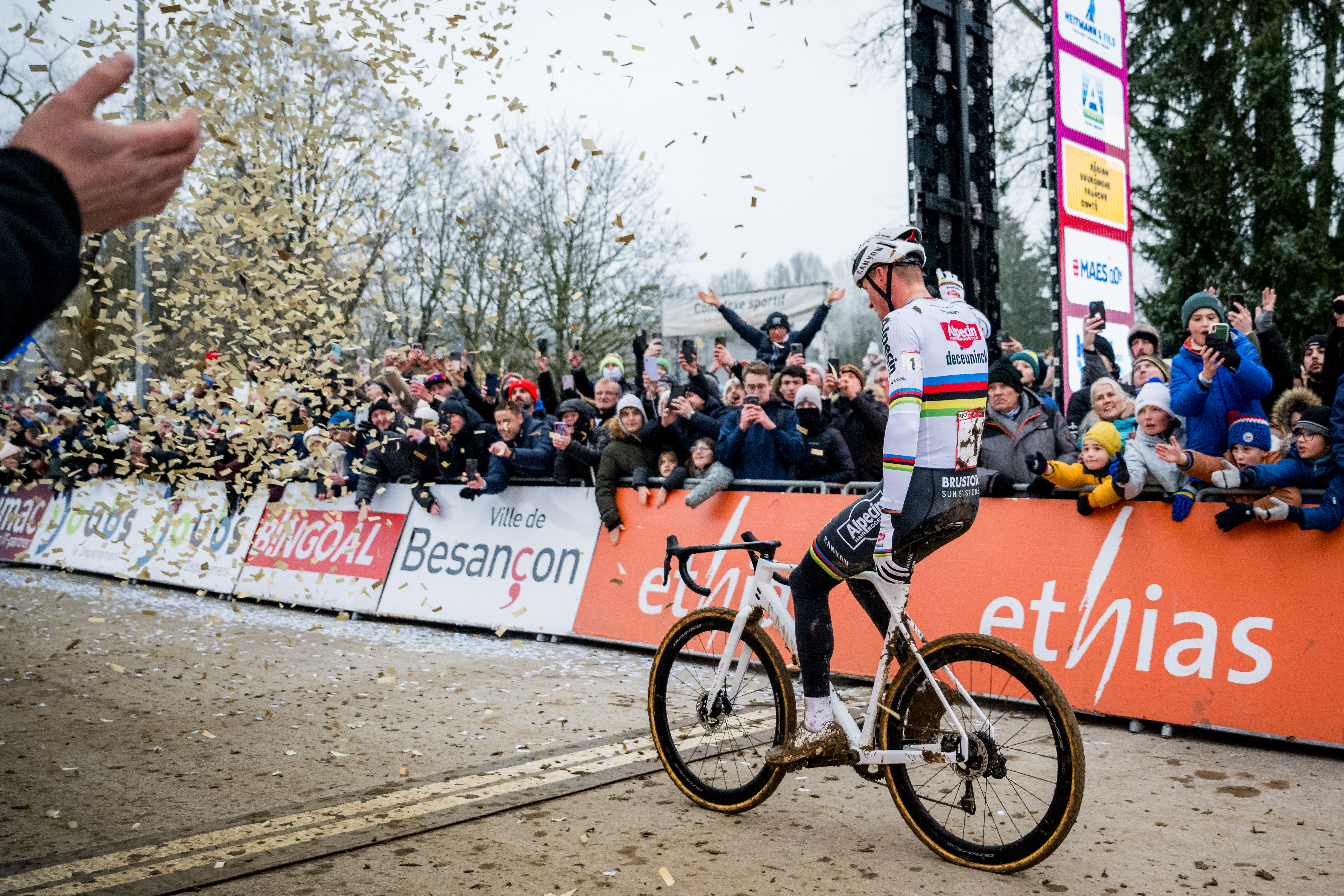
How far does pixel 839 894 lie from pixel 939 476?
163cm

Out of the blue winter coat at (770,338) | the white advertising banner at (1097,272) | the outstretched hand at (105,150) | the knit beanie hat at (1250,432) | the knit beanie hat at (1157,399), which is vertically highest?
the white advertising banner at (1097,272)

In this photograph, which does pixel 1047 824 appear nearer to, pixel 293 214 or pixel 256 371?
pixel 293 214

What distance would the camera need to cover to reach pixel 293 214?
275 inches

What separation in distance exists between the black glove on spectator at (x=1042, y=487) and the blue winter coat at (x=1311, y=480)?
1.17 m

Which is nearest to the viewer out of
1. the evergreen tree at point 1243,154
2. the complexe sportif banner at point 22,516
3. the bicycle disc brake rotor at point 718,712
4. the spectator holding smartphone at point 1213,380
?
the bicycle disc brake rotor at point 718,712

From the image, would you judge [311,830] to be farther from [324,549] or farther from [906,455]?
[324,549]

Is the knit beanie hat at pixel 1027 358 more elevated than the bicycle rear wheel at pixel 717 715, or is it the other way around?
the knit beanie hat at pixel 1027 358

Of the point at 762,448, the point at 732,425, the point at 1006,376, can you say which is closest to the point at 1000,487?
the point at 1006,376

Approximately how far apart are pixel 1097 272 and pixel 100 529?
13.5 m

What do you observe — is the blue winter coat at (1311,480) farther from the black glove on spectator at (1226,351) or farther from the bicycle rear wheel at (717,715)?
the bicycle rear wheel at (717,715)

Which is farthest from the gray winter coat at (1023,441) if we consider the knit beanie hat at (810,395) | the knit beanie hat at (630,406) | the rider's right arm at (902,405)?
the rider's right arm at (902,405)

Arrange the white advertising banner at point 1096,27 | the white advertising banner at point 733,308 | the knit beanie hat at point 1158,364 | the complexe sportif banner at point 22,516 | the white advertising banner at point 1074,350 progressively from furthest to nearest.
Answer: the white advertising banner at point 733,308, the complexe sportif banner at point 22,516, the white advertising banner at point 1096,27, the white advertising banner at point 1074,350, the knit beanie hat at point 1158,364

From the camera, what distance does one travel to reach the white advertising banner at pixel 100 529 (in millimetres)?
13789

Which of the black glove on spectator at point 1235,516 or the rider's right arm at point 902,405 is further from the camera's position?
the black glove on spectator at point 1235,516
